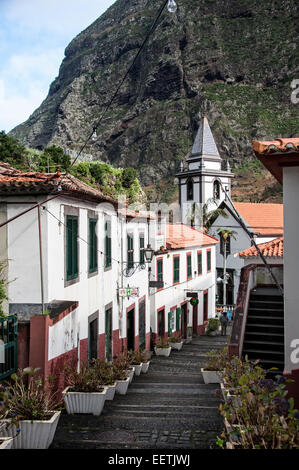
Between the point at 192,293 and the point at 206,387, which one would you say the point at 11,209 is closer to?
the point at 206,387

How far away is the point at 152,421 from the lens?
813cm

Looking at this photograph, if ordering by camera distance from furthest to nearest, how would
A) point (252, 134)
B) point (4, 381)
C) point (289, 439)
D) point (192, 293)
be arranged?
point (252, 134)
point (192, 293)
point (4, 381)
point (289, 439)

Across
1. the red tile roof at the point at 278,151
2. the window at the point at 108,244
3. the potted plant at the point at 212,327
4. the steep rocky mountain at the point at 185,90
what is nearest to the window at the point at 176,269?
the potted plant at the point at 212,327

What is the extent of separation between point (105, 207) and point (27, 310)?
5299mm

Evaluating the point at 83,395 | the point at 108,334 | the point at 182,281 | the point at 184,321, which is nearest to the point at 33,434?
the point at 83,395

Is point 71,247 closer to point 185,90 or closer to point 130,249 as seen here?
point 130,249

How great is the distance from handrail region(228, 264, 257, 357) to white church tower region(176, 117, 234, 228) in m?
34.5

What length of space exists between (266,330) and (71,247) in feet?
17.0

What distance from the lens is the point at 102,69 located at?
174 meters

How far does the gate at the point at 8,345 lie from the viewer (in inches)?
309

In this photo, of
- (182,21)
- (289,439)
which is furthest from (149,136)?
(289,439)

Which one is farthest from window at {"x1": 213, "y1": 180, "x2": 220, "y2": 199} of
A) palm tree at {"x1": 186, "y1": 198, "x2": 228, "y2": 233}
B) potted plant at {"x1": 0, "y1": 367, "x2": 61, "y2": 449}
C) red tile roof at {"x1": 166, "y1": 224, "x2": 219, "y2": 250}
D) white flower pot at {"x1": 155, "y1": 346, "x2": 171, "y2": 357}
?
potted plant at {"x1": 0, "y1": 367, "x2": 61, "y2": 449}

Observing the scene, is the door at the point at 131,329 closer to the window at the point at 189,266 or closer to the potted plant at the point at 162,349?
the potted plant at the point at 162,349

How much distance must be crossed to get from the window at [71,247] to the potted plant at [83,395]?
2.38 m
